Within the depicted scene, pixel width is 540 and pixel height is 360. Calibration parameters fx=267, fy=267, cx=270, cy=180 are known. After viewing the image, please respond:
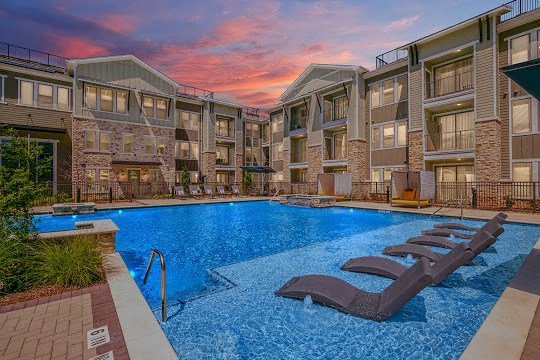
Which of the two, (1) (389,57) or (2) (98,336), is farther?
(1) (389,57)

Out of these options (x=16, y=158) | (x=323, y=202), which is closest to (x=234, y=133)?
(x=323, y=202)

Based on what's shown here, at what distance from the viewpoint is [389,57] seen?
23297 millimetres

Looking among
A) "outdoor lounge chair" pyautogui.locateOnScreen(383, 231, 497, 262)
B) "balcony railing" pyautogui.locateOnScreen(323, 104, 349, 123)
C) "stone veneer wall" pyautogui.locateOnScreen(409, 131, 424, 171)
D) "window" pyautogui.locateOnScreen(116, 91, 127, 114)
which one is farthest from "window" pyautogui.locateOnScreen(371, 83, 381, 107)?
"window" pyautogui.locateOnScreen(116, 91, 127, 114)

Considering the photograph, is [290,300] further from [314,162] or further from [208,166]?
[208,166]

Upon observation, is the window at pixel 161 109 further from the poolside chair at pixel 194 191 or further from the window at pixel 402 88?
the window at pixel 402 88

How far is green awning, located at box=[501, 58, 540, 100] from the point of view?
154 inches

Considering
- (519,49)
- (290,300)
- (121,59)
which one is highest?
(121,59)

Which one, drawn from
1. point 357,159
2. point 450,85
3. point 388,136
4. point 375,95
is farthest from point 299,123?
point 450,85

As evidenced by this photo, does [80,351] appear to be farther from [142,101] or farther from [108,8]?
[142,101]

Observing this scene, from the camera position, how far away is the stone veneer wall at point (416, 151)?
1948 centimetres

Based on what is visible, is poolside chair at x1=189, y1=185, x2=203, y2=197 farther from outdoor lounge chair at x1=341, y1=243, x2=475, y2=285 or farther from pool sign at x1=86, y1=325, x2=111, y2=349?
pool sign at x1=86, y1=325, x2=111, y2=349

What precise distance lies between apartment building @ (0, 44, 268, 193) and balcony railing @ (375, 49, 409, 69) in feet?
57.7

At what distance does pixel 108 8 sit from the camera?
15.0m

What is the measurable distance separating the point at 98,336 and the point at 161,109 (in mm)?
27934
